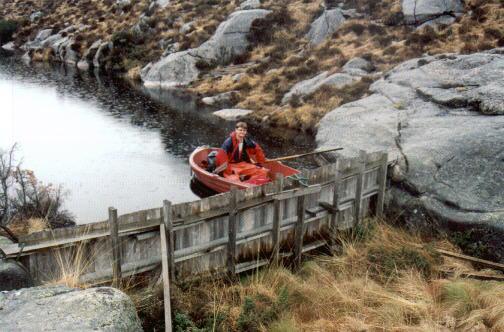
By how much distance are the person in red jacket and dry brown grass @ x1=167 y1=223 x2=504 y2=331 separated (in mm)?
5461

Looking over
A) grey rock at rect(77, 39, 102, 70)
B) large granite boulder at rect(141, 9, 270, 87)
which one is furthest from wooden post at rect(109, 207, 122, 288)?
grey rock at rect(77, 39, 102, 70)

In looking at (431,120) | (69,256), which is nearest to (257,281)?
(69,256)

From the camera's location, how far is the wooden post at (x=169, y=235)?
778 centimetres

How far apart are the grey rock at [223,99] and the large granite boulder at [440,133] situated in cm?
923

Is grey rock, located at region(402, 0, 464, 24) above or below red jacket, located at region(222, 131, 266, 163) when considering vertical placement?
above

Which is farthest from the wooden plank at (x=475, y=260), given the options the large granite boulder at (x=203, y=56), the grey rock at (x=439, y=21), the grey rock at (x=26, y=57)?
the grey rock at (x=26, y=57)

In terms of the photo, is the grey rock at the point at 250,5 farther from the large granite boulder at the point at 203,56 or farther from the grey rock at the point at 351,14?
the grey rock at the point at 351,14

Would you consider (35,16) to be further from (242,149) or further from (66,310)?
(66,310)

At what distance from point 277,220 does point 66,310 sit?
192 inches

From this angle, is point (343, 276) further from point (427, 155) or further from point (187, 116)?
point (187, 116)

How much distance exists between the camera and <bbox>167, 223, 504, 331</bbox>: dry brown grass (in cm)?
693

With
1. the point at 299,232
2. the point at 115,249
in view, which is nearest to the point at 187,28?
the point at 299,232

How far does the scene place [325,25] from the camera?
35.4 metres

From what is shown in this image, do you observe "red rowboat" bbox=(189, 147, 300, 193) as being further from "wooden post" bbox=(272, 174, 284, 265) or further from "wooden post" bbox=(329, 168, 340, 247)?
"wooden post" bbox=(272, 174, 284, 265)
